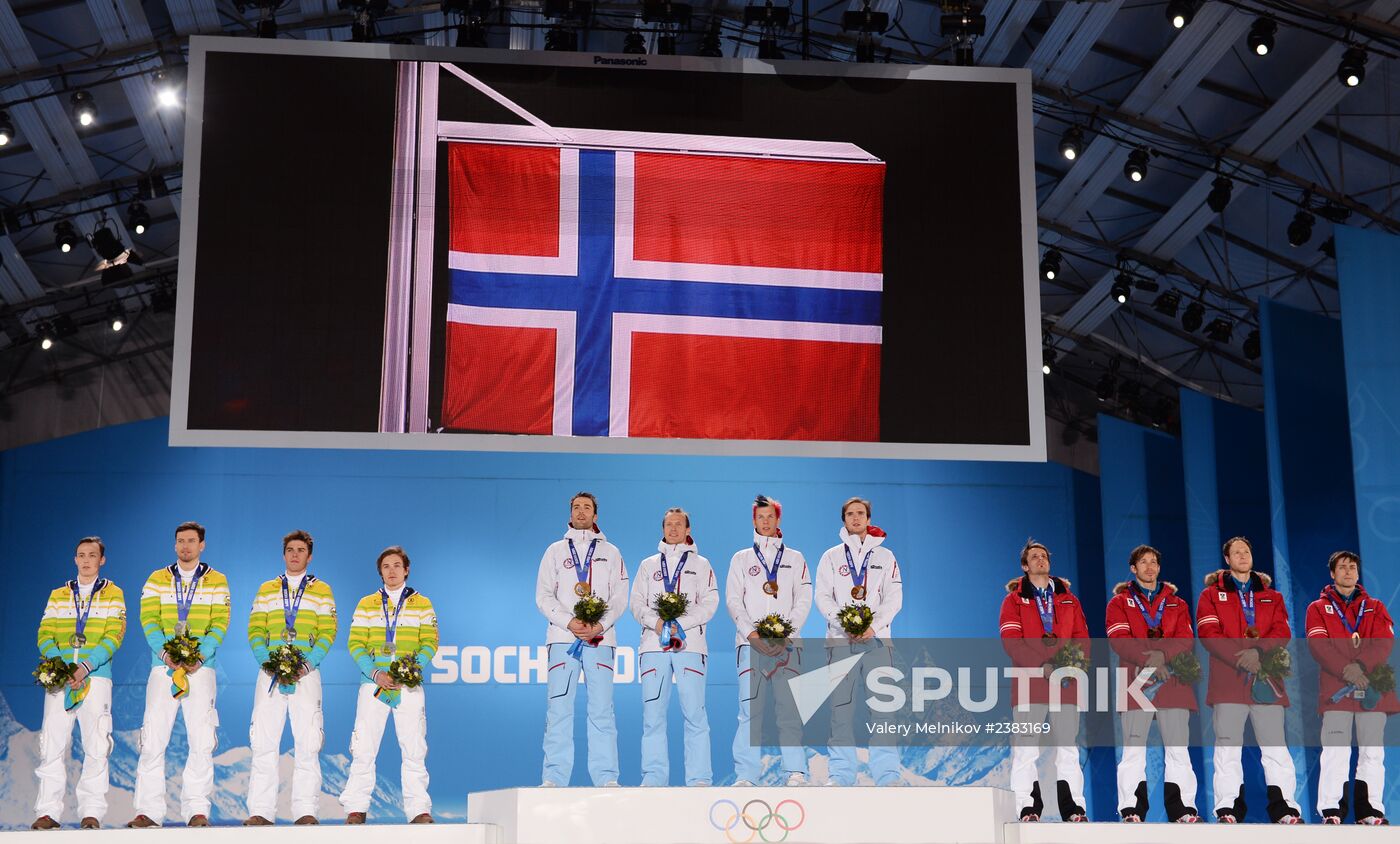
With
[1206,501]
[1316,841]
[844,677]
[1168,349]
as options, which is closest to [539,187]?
[844,677]

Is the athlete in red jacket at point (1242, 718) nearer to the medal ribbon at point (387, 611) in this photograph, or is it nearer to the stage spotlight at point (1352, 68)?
the medal ribbon at point (387, 611)

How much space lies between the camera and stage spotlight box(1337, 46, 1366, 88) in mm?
13664

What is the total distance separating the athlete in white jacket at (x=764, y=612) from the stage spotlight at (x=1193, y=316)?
10.5 metres

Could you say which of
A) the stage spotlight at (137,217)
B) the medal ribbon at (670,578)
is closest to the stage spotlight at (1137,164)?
the medal ribbon at (670,578)

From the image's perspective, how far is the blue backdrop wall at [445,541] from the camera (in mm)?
18422

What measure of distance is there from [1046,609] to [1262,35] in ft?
23.1

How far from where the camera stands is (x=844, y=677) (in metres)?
9.04

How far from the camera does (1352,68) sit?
538 inches

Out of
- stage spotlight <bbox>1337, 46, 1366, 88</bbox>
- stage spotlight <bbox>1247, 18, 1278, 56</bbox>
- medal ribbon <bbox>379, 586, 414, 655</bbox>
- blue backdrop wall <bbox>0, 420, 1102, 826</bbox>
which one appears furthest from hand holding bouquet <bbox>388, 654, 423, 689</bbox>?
stage spotlight <bbox>1337, 46, 1366, 88</bbox>

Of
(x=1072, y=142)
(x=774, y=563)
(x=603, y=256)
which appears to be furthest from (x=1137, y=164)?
(x=774, y=563)

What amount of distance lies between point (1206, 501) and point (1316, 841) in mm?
9646

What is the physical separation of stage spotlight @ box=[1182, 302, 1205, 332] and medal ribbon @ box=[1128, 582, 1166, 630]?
31.1 ft

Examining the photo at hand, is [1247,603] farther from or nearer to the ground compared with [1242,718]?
farther from the ground

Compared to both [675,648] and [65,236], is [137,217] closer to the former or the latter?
[65,236]
